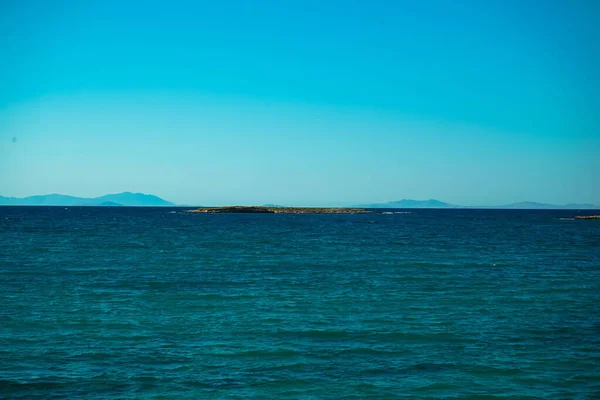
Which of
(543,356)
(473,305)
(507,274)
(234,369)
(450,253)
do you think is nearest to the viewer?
(234,369)

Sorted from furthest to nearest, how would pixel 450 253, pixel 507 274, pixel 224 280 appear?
pixel 450 253 → pixel 507 274 → pixel 224 280

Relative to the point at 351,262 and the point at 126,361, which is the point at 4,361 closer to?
the point at 126,361

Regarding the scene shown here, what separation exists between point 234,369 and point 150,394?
9.25 ft

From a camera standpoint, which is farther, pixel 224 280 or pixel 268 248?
pixel 268 248

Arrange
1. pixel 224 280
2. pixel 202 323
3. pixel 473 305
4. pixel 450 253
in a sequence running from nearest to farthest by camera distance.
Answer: pixel 202 323 < pixel 473 305 < pixel 224 280 < pixel 450 253

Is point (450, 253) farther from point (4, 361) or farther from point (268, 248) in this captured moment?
point (4, 361)

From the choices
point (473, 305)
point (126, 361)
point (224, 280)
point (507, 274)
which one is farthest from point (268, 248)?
point (126, 361)

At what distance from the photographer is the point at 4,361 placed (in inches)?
624

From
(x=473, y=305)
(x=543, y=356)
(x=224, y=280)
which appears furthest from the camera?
(x=224, y=280)

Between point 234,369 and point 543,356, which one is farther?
point 543,356

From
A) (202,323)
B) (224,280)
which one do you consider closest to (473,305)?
(202,323)

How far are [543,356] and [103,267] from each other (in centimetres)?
3249

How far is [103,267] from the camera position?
38.8 m

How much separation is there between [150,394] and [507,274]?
30453mm
